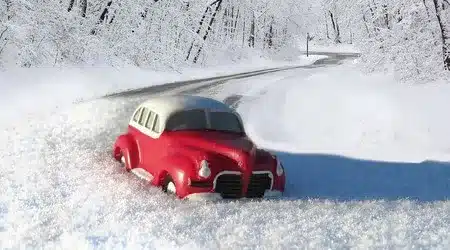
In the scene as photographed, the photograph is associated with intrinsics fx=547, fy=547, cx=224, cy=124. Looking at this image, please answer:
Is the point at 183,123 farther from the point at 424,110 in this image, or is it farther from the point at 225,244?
the point at 424,110

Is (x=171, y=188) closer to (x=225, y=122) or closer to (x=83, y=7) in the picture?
(x=225, y=122)

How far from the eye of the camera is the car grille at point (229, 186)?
30.5 ft

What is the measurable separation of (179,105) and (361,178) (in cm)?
518

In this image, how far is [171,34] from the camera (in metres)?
38.0

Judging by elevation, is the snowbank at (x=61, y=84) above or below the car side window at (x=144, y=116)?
below

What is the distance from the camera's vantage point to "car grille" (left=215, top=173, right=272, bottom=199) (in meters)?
9.30

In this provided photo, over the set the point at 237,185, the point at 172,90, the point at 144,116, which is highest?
the point at 144,116

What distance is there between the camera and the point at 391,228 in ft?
25.9

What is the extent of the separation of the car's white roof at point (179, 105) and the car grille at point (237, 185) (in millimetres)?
1880

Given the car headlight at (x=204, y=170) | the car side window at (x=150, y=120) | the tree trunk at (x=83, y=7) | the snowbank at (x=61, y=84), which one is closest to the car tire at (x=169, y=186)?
the car headlight at (x=204, y=170)

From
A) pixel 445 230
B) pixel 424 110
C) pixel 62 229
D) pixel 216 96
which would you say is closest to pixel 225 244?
pixel 62 229

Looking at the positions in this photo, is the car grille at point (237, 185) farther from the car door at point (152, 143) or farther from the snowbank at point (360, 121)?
the snowbank at point (360, 121)

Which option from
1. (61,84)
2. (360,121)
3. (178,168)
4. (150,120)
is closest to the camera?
(178,168)

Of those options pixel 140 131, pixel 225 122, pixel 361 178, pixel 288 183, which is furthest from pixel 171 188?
pixel 361 178
